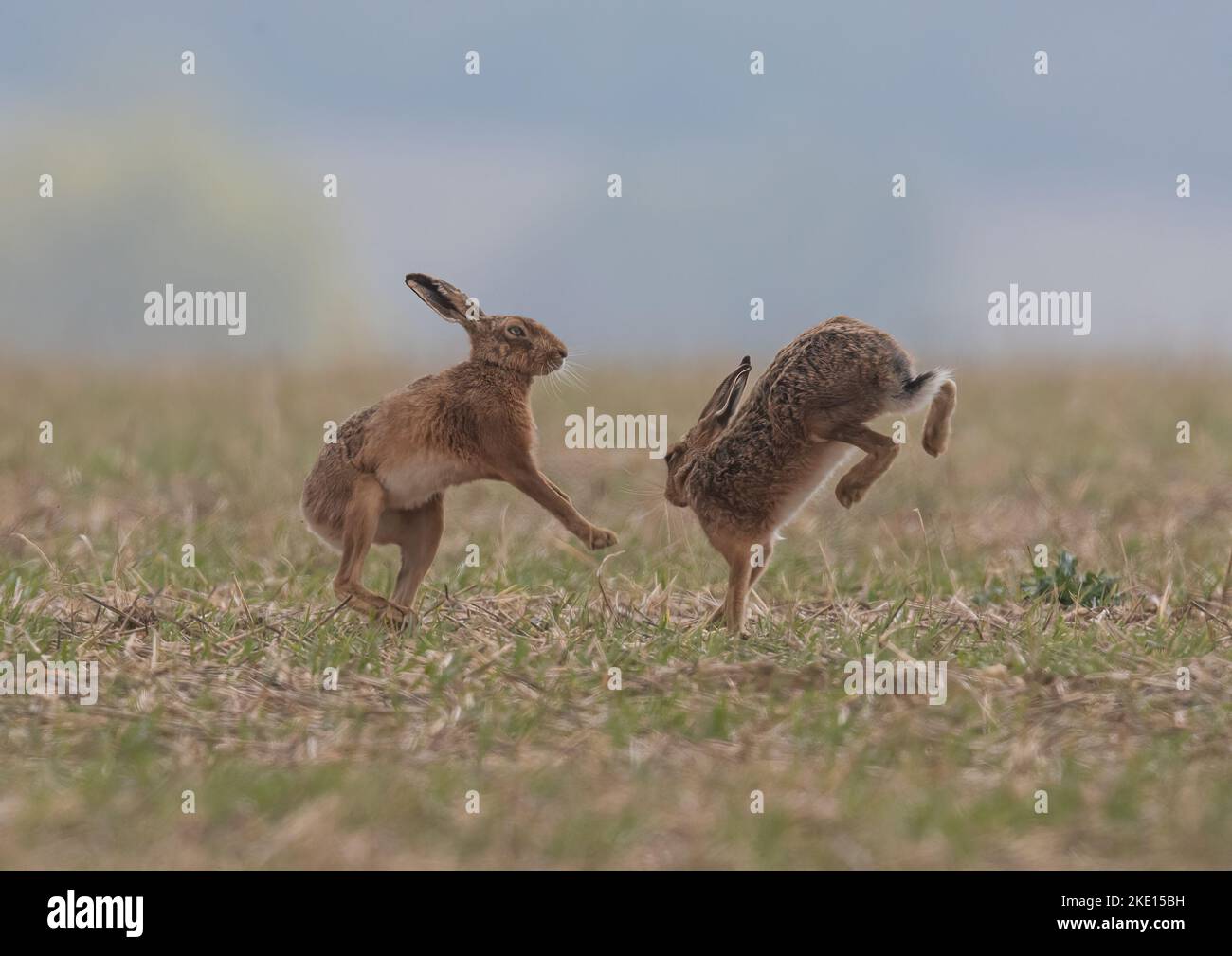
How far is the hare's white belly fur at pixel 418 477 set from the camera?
7.92m

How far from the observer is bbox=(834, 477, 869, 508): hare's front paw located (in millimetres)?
8031

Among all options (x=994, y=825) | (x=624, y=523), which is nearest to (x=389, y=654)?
(x=994, y=825)

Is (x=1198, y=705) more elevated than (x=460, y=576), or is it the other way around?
(x=460, y=576)

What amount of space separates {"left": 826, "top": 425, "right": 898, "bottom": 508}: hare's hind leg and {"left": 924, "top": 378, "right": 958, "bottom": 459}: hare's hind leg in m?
0.29

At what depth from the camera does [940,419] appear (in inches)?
321

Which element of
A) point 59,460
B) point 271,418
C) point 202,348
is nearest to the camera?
point 59,460

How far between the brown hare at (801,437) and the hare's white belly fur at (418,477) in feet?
3.88

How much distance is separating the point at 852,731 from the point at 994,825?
1042 millimetres

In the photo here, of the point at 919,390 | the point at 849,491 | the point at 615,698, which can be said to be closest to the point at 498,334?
the point at 849,491

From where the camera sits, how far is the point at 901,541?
456 inches

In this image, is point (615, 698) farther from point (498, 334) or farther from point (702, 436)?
point (498, 334)

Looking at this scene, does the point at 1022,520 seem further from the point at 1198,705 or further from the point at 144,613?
the point at 144,613

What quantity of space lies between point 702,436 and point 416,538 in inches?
61.3

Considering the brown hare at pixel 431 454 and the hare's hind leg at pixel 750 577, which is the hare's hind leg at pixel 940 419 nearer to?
the hare's hind leg at pixel 750 577
